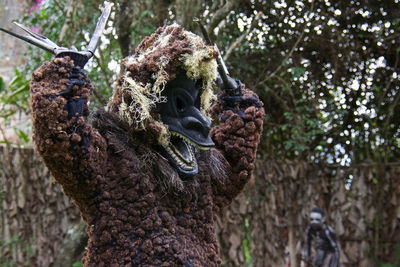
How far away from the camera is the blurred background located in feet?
10.6

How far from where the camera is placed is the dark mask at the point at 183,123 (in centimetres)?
159

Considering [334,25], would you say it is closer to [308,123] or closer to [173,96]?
[308,123]

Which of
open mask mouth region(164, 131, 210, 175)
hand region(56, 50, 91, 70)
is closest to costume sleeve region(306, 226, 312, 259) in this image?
open mask mouth region(164, 131, 210, 175)

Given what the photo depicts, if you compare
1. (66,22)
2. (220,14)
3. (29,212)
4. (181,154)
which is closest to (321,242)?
(220,14)

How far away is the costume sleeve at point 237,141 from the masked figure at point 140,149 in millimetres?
147

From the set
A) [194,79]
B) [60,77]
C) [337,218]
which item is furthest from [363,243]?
[60,77]

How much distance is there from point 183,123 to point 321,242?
2.92 metres

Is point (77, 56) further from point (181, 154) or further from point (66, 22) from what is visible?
point (66, 22)

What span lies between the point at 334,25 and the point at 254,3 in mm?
704

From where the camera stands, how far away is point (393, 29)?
12.7ft

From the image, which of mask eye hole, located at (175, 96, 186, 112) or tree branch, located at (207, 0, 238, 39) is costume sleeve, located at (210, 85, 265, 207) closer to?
mask eye hole, located at (175, 96, 186, 112)

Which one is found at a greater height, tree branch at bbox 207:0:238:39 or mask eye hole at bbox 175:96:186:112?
tree branch at bbox 207:0:238:39

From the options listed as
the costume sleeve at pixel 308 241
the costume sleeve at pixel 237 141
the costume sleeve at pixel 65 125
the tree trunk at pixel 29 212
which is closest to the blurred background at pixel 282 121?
the tree trunk at pixel 29 212

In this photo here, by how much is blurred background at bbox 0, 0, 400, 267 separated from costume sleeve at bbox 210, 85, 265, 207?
3.80ft
